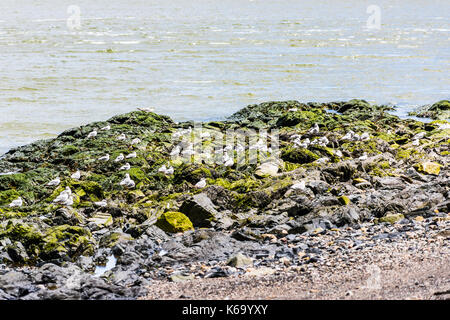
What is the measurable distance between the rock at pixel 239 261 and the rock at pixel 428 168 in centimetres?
565

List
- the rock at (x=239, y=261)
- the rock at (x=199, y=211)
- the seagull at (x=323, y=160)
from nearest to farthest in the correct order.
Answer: the rock at (x=239, y=261)
the rock at (x=199, y=211)
the seagull at (x=323, y=160)

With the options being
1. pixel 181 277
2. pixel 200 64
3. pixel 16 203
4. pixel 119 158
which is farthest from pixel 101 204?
pixel 200 64

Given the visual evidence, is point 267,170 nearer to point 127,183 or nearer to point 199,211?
point 127,183

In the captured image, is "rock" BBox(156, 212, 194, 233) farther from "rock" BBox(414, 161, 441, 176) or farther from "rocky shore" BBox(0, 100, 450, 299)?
"rock" BBox(414, 161, 441, 176)

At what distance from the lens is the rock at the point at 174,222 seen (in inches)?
371

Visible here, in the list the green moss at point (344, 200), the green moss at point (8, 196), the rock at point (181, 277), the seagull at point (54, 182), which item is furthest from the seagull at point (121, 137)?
the rock at point (181, 277)

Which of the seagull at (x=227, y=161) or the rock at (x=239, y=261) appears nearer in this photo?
the rock at (x=239, y=261)

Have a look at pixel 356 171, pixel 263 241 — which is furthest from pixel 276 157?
pixel 263 241

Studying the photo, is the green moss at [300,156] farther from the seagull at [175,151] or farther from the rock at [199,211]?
the rock at [199,211]

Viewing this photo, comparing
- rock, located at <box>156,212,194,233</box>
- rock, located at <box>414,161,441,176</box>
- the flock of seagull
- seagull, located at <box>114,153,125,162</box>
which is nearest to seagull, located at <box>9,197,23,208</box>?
the flock of seagull

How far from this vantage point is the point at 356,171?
11883 mm

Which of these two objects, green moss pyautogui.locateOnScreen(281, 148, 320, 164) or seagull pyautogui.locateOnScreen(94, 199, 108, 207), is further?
green moss pyautogui.locateOnScreen(281, 148, 320, 164)

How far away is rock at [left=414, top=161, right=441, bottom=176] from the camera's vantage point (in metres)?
12.0

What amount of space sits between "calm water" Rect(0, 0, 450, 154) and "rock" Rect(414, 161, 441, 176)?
898cm
